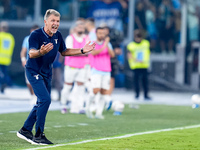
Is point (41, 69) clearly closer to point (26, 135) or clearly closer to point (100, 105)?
point (26, 135)

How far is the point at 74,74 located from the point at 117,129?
3.54 m

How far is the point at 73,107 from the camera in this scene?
15062 mm

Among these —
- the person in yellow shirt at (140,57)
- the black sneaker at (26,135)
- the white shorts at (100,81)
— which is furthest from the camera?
the person in yellow shirt at (140,57)

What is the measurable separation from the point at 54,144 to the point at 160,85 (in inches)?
613

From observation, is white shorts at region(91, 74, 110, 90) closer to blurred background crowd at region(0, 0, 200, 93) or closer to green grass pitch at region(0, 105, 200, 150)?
green grass pitch at region(0, 105, 200, 150)

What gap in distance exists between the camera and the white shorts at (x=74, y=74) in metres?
14.9

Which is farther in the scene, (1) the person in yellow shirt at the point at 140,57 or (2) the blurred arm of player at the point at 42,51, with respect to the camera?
(1) the person in yellow shirt at the point at 140,57

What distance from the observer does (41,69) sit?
9344mm

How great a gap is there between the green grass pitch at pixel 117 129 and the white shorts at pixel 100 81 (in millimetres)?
692

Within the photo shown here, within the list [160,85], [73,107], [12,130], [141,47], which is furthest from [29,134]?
[160,85]

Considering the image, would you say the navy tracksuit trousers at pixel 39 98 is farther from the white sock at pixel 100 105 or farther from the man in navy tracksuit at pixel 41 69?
the white sock at pixel 100 105

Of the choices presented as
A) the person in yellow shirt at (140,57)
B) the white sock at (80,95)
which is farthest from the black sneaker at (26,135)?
the person in yellow shirt at (140,57)

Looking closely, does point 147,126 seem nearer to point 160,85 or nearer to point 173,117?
point 173,117

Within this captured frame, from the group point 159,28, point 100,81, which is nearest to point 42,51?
point 100,81
